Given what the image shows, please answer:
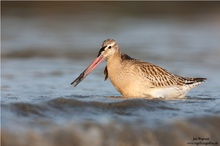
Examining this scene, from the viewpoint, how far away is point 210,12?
23.3 meters

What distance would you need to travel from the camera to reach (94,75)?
11.7m

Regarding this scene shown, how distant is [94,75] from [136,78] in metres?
2.91

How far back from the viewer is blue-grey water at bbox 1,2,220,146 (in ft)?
24.5

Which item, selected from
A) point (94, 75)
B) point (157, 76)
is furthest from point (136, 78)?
point (94, 75)

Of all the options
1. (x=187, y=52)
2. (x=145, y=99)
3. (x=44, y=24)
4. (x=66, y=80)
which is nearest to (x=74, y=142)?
(x=145, y=99)

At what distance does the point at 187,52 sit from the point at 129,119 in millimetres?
7115

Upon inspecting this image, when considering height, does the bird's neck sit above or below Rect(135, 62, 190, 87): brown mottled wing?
above

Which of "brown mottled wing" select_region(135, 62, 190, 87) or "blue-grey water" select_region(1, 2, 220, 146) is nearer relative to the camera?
"blue-grey water" select_region(1, 2, 220, 146)

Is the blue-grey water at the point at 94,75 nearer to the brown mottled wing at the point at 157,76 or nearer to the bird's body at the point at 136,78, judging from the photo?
the bird's body at the point at 136,78

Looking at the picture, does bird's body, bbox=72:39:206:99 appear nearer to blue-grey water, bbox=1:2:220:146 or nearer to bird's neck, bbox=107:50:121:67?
bird's neck, bbox=107:50:121:67

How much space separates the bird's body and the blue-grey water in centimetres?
20

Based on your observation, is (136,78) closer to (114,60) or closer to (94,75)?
(114,60)

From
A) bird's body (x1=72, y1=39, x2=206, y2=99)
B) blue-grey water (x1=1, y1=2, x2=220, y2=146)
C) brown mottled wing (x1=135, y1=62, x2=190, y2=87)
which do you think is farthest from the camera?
brown mottled wing (x1=135, y1=62, x2=190, y2=87)

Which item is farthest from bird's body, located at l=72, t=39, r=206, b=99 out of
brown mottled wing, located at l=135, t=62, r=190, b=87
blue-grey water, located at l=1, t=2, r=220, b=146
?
blue-grey water, located at l=1, t=2, r=220, b=146
